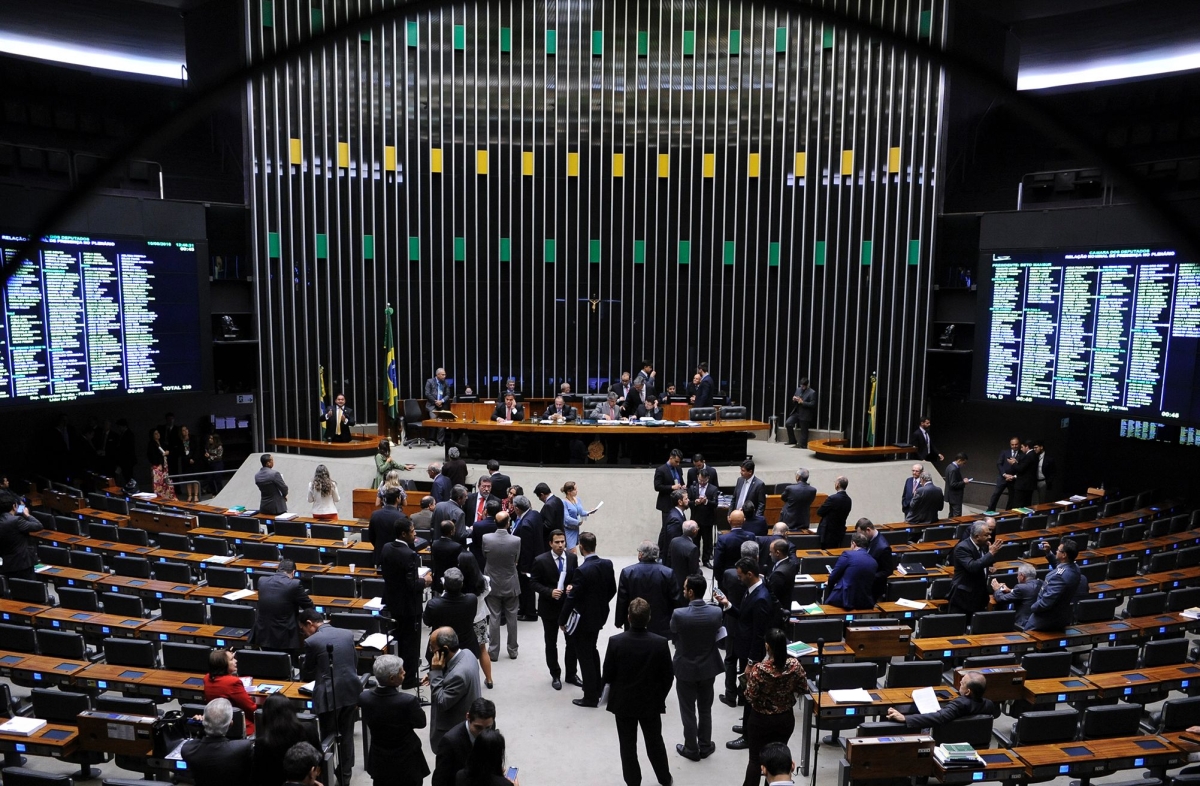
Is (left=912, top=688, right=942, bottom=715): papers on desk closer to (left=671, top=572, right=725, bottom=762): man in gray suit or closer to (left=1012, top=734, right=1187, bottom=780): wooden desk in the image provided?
(left=1012, top=734, right=1187, bottom=780): wooden desk

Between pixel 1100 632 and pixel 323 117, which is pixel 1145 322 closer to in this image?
pixel 1100 632

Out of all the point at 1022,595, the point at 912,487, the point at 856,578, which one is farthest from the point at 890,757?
the point at 912,487

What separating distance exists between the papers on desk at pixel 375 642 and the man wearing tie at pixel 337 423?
867cm

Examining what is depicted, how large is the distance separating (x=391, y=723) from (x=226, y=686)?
→ 50.5 inches

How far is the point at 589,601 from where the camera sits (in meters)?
6.54

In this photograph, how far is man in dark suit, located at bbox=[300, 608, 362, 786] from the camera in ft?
17.2

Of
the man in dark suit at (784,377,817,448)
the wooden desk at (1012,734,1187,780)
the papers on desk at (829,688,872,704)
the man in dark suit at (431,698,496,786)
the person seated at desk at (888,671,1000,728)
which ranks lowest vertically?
the wooden desk at (1012,734,1187,780)

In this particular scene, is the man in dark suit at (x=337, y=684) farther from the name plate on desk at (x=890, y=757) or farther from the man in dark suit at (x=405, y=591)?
the name plate on desk at (x=890, y=757)

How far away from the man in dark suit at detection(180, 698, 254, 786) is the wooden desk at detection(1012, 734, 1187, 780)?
4.31 meters

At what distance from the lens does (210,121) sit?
1605cm

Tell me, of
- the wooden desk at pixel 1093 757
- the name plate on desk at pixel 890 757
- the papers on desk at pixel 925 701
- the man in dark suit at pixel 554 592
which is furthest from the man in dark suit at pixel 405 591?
the wooden desk at pixel 1093 757

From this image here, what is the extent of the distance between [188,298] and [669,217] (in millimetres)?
9188

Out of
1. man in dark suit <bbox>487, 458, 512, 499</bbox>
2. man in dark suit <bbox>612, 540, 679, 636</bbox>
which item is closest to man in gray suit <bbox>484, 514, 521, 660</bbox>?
man in dark suit <bbox>612, 540, 679, 636</bbox>

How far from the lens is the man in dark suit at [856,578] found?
7164mm
